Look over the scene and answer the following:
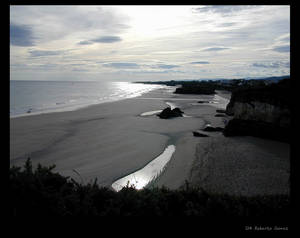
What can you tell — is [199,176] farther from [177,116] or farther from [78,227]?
[177,116]

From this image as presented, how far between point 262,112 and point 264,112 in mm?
186

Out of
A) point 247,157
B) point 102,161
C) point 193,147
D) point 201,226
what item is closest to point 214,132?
point 193,147

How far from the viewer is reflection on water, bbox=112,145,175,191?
9.05 metres

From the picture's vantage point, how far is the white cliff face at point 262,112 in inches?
545

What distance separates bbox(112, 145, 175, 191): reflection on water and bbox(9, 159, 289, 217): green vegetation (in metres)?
4.26

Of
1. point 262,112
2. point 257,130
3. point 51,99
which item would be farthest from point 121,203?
point 51,99

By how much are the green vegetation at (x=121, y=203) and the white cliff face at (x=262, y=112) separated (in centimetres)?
1228

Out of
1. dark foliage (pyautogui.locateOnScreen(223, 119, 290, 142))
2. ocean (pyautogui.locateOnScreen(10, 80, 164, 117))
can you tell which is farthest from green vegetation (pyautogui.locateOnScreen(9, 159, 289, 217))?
ocean (pyautogui.locateOnScreen(10, 80, 164, 117))

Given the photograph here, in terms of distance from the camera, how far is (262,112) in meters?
15.2

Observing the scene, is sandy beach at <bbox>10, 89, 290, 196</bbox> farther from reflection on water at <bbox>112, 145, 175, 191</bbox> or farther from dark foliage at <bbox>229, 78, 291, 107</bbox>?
dark foliage at <bbox>229, 78, 291, 107</bbox>

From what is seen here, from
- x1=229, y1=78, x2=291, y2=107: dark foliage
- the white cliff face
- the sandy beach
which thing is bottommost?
the sandy beach

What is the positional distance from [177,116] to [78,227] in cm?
2511

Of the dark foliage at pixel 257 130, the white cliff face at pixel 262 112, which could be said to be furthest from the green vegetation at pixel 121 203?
the dark foliage at pixel 257 130

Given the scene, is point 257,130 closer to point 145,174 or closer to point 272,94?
point 272,94
